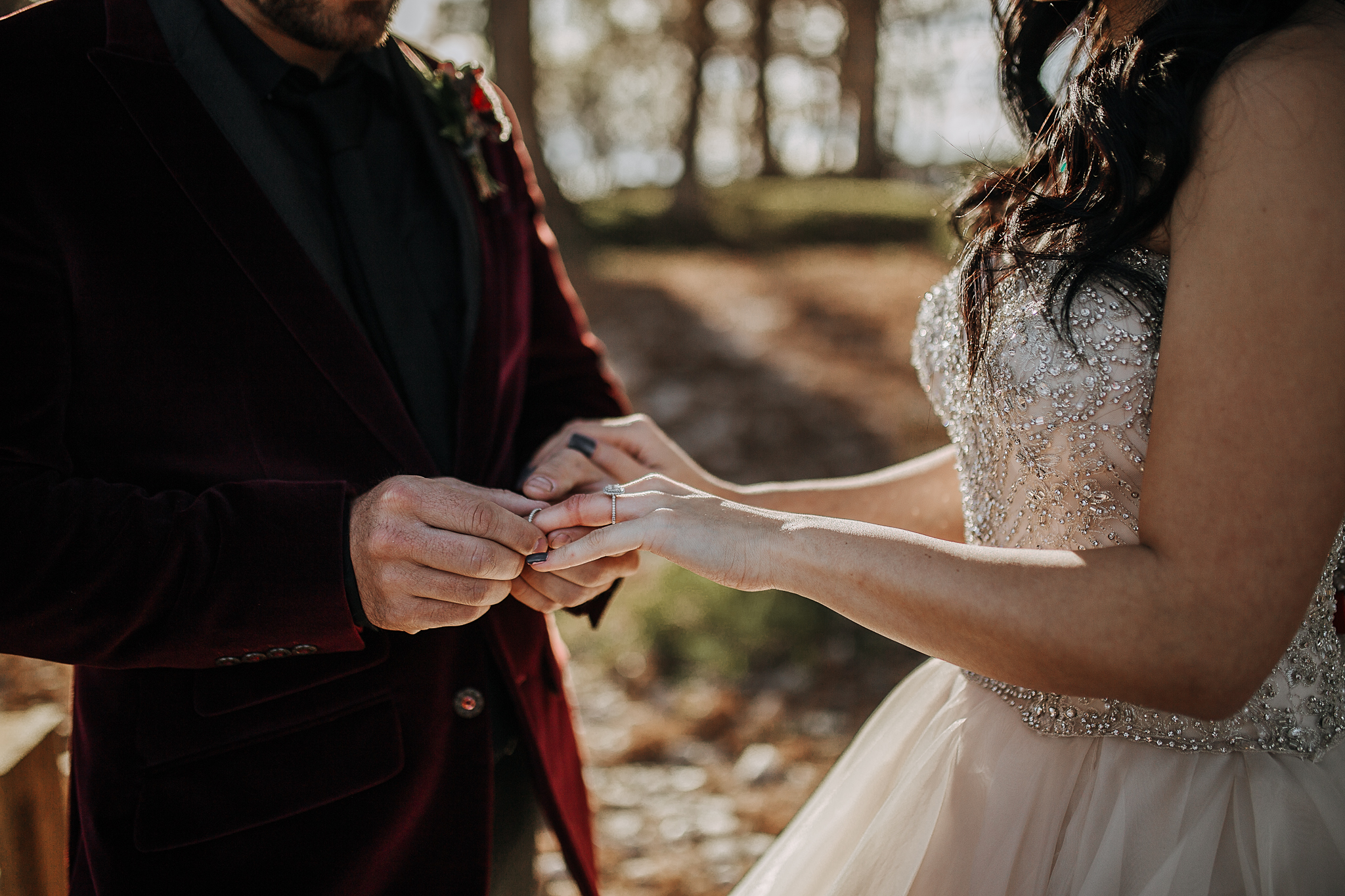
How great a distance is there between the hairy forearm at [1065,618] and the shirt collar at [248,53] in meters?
1.46

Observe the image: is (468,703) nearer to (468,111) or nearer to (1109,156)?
(468,111)

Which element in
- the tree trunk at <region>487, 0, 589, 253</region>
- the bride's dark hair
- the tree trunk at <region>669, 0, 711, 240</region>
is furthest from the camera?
the tree trunk at <region>669, 0, 711, 240</region>

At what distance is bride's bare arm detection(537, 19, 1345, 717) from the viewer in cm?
119

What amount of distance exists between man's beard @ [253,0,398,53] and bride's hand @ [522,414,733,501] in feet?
3.06

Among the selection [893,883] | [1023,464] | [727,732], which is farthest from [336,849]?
[727,732]

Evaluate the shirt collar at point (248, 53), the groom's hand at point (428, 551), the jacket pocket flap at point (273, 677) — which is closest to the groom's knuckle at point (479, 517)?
the groom's hand at point (428, 551)

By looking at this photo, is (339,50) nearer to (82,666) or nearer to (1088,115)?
(82,666)

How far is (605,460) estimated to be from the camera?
6.35 ft

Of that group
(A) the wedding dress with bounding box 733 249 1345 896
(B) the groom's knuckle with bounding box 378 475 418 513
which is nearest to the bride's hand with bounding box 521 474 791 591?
(B) the groom's knuckle with bounding box 378 475 418 513

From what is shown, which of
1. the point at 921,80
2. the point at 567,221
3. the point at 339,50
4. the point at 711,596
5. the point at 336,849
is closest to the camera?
the point at 336,849

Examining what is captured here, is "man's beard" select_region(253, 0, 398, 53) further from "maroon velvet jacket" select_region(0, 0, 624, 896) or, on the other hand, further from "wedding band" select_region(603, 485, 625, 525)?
"wedding band" select_region(603, 485, 625, 525)

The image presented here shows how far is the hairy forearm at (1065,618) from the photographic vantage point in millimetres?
1241

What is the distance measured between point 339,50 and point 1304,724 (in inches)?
88.3

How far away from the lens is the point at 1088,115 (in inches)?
59.8
